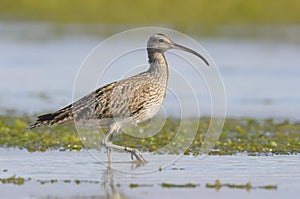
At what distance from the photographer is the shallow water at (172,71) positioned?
68.1ft

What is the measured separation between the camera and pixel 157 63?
13820 mm

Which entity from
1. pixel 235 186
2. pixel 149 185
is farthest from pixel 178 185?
pixel 235 186

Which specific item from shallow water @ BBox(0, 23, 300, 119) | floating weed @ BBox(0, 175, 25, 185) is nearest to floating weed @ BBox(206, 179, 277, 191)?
floating weed @ BBox(0, 175, 25, 185)

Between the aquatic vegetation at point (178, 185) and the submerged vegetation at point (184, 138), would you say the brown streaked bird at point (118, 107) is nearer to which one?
the submerged vegetation at point (184, 138)

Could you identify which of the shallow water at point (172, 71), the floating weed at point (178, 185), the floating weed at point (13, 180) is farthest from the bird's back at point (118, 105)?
the shallow water at point (172, 71)

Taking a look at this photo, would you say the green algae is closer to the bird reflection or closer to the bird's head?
the bird reflection

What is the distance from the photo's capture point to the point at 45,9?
43844mm

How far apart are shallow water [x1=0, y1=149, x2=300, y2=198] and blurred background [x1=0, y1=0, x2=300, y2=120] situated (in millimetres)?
5682

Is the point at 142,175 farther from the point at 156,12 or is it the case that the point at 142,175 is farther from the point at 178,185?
the point at 156,12

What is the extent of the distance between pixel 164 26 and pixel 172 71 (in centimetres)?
2002

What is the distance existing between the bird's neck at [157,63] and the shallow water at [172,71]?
13.2 ft

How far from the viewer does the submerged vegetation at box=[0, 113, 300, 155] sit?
14.5 meters

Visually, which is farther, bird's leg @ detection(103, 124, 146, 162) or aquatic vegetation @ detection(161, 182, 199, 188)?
bird's leg @ detection(103, 124, 146, 162)

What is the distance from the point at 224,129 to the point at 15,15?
2801 cm
